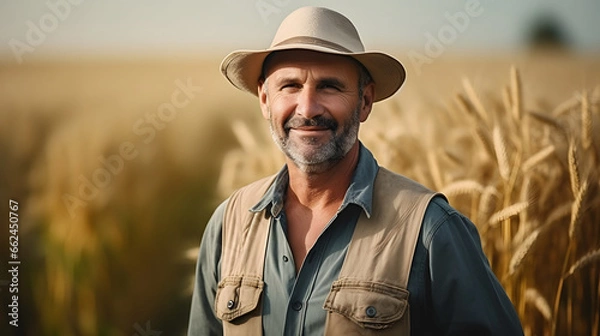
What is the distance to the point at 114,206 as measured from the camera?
369 centimetres

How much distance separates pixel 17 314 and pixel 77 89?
1122 millimetres

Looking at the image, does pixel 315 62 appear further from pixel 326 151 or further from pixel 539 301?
pixel 539 301

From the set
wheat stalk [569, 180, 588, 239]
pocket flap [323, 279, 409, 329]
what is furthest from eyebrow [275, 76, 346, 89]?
wheat stalk [569, 180, 588, 239]

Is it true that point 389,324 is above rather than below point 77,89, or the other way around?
below

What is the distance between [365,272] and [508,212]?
85 cm

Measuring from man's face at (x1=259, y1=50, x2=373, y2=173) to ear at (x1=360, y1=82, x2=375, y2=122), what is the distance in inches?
1.9

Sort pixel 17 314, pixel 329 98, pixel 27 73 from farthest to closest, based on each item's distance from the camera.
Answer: pixel 27 73, pixel 17 314, pixel 329 98

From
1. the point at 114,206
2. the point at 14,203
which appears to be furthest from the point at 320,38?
the point at 14,203

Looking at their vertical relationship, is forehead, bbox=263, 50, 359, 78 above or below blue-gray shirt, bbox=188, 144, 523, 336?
above

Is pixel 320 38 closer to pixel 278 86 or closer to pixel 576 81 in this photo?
pixel 278 86

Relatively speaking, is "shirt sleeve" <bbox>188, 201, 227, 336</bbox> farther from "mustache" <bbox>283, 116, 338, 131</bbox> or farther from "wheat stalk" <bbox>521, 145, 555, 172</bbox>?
"wheat stalk" <bbox>521, 145, 555, 172</bbox>

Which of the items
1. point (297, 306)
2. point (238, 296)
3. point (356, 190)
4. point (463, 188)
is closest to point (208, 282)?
point (238, 296)

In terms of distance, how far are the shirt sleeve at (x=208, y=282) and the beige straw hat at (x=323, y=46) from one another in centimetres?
43

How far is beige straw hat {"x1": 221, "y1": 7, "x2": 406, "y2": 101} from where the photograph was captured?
212 centimetres
